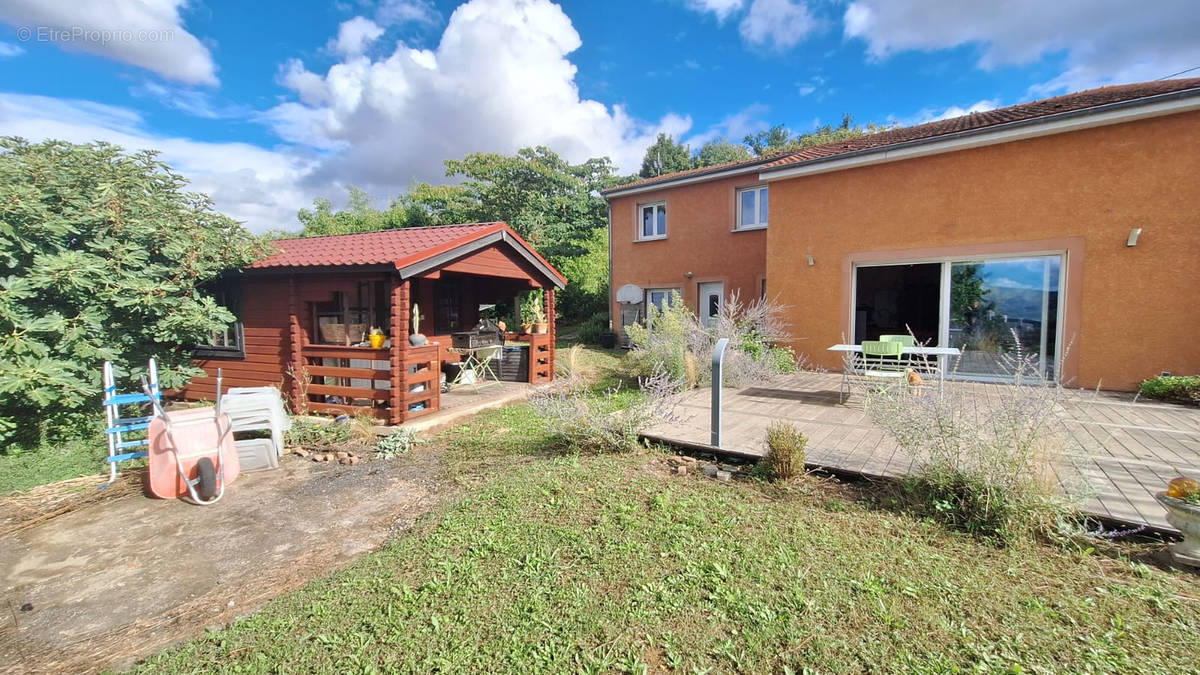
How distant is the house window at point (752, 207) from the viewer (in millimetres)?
13430

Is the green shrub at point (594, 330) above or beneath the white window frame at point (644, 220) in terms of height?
beneath

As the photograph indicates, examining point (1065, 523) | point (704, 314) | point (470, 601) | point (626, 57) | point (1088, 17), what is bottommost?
point (470, 601)

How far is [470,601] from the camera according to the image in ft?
8.80

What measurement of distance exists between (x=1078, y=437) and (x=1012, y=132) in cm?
565

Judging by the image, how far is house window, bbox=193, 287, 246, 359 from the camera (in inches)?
313

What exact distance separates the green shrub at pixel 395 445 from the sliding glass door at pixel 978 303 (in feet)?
27.7

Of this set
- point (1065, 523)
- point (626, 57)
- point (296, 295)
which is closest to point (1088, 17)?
point (626, 57)

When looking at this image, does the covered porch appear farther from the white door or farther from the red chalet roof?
the white door

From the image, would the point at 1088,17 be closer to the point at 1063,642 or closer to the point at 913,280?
the point at 913,280

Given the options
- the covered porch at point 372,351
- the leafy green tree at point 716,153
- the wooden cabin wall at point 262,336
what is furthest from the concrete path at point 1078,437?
the leafy green tree at point 716,153

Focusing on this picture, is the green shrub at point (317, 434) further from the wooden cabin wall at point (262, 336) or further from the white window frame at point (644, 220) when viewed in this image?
the white window frame at point (644, 220)

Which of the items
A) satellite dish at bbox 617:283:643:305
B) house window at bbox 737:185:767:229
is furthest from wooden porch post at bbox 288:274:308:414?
house window at bbox 737:185:767:229

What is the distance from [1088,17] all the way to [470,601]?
15.0 meters

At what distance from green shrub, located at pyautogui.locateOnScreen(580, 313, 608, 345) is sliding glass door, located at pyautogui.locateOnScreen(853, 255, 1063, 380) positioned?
8732 millimetres
